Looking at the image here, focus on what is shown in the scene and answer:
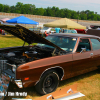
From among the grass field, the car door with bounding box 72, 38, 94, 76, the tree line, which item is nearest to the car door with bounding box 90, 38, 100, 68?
the car door with bounding box 72, 38, 94, 76

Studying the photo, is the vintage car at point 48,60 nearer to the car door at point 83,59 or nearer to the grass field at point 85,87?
the car door at point 83,59

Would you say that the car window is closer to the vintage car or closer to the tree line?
the vintage car

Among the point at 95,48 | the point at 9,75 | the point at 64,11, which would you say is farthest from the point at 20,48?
the point at 64,11

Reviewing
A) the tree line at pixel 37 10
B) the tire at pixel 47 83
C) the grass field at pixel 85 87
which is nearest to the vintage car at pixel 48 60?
the tire at pixel 47 83

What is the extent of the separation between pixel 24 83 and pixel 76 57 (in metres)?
1.72

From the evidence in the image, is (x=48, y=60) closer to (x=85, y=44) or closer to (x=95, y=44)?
(x=85, y=44)

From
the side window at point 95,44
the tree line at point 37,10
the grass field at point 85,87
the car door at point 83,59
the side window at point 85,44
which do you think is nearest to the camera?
the grass field at point 85,87

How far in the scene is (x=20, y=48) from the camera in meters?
4.91

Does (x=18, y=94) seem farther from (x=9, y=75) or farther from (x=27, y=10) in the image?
(x=27, y=10)

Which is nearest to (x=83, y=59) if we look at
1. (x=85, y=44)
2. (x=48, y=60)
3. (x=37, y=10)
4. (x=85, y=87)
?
(x=85, y=44)

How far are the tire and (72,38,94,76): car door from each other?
2.27 feet

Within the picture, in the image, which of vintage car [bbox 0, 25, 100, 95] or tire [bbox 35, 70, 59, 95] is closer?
vintage car [bbox 0, 25, 100, 95]

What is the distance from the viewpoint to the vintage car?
3094 mm

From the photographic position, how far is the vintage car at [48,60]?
10.2 feet
